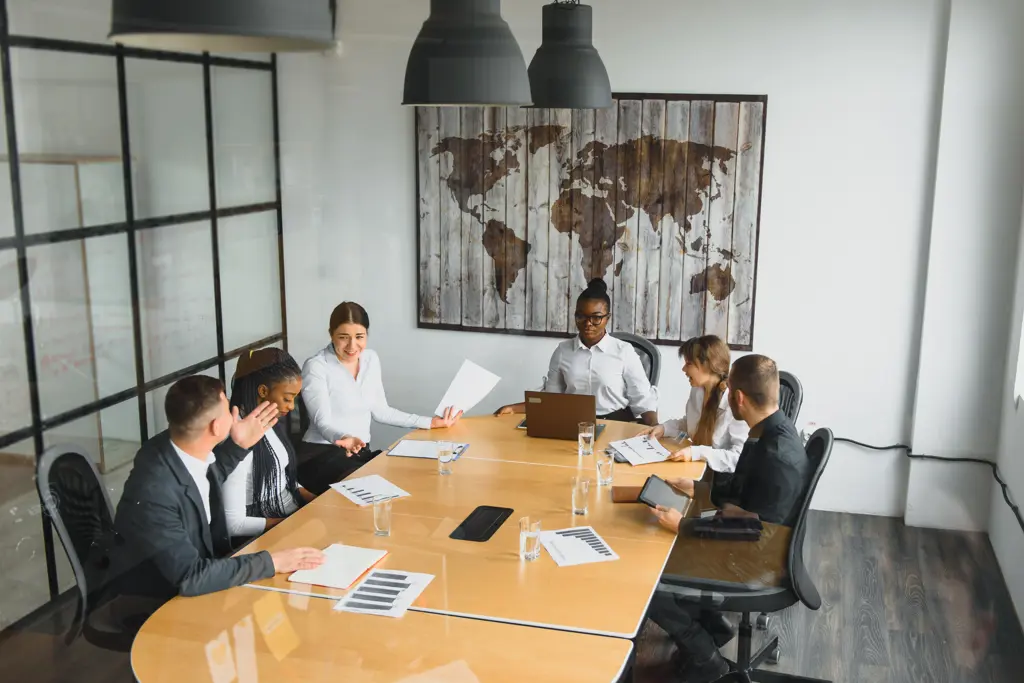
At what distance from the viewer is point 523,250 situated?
17.8ft

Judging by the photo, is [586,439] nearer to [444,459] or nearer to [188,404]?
[444,459]

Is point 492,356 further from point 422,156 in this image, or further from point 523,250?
point 422,156

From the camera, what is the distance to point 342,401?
438cm

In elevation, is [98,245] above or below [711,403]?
above

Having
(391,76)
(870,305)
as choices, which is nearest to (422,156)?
(391,76)

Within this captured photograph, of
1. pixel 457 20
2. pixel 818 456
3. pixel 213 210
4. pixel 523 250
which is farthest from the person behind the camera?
pixel 523 250

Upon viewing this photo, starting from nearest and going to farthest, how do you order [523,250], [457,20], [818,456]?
[457,20], [818,456], [523,250]

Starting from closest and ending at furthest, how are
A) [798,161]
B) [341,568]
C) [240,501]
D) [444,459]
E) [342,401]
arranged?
[341,568] → [240,501] → [444,459] → [342,401] → [798,161]

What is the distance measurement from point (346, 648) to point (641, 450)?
6.03 feet

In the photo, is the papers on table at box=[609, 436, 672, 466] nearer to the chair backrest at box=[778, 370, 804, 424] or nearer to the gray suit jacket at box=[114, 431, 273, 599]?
the chair backrest at box=[778, 370, 804, 424]

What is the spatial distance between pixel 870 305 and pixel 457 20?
3220mm

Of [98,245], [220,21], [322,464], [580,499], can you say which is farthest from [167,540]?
[98,245]

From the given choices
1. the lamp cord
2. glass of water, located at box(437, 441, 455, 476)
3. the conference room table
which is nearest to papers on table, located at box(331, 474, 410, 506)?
the conference room table

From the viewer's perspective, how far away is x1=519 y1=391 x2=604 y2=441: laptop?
399 cm
